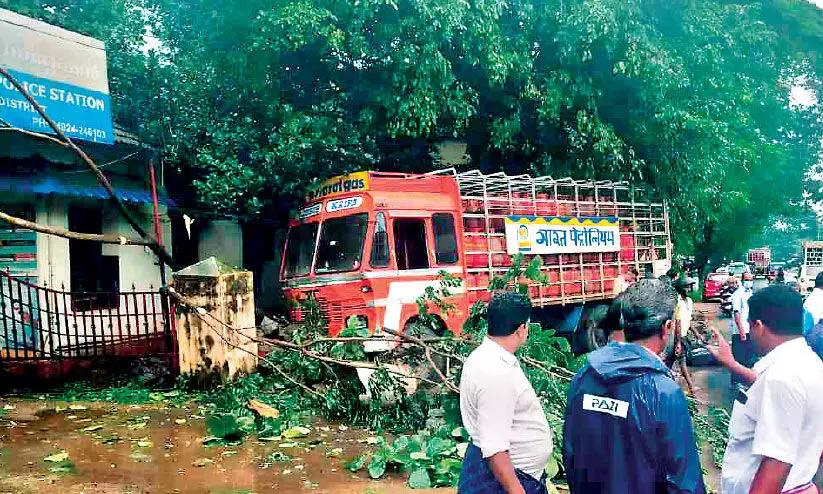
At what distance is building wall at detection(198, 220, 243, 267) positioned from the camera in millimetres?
13984

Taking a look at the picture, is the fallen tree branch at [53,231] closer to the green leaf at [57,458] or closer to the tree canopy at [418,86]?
the green leaf at [57,458]

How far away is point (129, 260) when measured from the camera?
11492 mm

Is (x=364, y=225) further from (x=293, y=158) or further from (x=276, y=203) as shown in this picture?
(x=276, y=203)

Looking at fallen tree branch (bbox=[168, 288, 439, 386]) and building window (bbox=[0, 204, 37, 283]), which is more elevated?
building window (bbox=[0, 204, 37, 283])

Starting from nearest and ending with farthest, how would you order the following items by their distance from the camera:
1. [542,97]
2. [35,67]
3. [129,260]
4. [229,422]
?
[229,422]
[35,67]
[129,260]
[542,97]

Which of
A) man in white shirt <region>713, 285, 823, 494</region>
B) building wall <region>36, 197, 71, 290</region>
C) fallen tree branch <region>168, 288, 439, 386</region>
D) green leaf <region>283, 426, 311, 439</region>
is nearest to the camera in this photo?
man in white shirt <region>713, 285, 823, 494</region>

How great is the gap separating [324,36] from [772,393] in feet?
33.8

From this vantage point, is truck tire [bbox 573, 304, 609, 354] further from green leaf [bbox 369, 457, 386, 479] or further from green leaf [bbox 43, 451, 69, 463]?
green leaf [bbox 43, 451, 69, 463]

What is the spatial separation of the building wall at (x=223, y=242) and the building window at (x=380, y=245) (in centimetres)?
667

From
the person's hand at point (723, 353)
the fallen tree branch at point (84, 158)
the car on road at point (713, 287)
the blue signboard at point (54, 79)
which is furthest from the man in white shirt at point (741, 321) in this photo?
the car on road at point (713, 287)

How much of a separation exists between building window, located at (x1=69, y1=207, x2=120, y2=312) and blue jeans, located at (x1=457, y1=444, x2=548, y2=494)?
30.6ft

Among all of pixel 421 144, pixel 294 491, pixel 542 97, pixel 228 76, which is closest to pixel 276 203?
pixel 228 76

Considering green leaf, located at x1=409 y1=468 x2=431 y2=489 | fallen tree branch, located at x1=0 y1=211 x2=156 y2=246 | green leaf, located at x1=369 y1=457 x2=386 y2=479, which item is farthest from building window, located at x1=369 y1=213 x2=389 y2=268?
green leaf, located at x1=409 y1=468 x2=431 y2=489

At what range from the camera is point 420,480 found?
16.0ft
